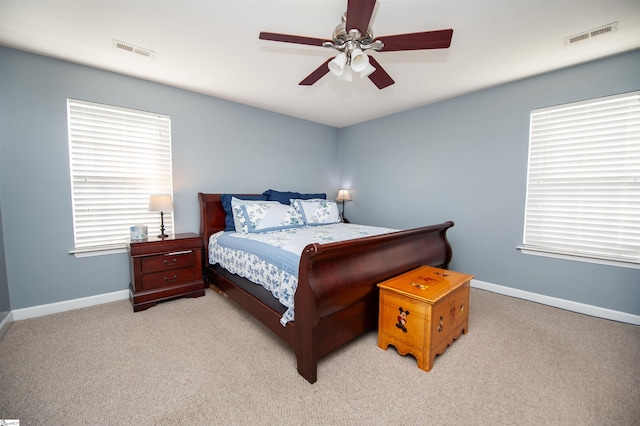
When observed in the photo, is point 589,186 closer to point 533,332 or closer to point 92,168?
point 533,332

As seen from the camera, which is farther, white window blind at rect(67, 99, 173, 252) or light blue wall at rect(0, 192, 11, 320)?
white window blind at rect(67, 99, 173, 252)

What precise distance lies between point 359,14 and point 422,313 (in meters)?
1.91

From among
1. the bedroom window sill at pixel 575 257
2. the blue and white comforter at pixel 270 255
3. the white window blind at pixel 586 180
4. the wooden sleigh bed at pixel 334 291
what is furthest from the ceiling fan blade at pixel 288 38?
the bedroom window sill at pixel 575 257

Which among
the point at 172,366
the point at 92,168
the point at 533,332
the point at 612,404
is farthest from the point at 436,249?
the point at 92,168

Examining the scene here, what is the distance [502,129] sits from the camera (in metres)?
3.06

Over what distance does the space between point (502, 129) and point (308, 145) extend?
9.39ft

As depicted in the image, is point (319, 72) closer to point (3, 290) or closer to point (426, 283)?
point (426, 283)

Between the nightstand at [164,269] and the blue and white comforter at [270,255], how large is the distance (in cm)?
27

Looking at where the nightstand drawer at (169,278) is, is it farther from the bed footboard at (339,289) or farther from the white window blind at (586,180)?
the white window blind at (586,180)

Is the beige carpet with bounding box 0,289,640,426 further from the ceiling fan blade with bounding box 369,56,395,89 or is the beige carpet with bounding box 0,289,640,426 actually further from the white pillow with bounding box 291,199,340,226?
the ceiling fan blade with bounding box 369,56,395,89

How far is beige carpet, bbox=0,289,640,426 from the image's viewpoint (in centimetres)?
141

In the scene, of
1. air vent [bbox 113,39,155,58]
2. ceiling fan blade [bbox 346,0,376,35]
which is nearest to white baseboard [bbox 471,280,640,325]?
ceiling fan blade [bbox 346,0,376,35]

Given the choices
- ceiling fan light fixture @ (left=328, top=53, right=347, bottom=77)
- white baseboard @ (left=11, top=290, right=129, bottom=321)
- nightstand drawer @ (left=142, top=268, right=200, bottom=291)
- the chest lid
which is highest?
ceiling fan light fixture @ (left=328, top=53, right=347, bottom=77)

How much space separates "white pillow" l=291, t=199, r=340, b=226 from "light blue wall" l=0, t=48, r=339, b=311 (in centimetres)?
111
